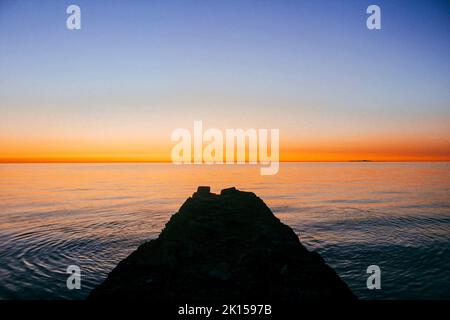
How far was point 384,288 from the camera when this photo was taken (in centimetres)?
1357

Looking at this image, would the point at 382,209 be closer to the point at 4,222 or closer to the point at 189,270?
the point at 189,270

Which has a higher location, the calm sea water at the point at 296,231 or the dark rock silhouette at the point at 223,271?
the dark rock silhouette at the point at 223,271

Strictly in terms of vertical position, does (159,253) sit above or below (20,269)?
above

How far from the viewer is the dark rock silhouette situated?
7.38 metres

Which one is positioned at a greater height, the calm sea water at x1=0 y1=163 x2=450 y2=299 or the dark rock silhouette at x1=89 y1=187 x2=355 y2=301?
→ the dark rock silhouette at x1=89 y1=187 x2=355 y2=301

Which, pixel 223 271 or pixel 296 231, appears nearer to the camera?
pixel 223 271

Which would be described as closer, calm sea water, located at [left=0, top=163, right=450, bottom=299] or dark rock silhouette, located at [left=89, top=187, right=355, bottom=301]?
dark rock silhouette, located at [left=89, top=187, right=355, bottom=301]

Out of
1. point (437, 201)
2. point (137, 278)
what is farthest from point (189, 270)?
point (437, 201)

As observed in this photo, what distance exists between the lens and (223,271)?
8.30 m

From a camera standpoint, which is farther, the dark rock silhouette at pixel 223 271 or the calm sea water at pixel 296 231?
the calm sea water at pixel 296 231

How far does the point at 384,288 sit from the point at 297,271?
7645mm

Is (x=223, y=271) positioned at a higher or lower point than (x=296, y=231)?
higher

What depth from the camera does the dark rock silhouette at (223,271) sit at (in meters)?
7.38
